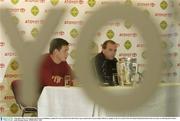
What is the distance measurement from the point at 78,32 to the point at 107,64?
33 centimetres

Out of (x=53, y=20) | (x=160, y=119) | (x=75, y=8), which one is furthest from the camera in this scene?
(x=75, y=8)

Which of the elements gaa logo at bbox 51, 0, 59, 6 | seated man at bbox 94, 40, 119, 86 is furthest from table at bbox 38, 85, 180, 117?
gaa logo at bbox 51, 0, 59, 6

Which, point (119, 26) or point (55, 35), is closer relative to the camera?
point (55, 35)

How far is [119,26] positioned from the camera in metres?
2.23

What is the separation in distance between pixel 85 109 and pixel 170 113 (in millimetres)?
474

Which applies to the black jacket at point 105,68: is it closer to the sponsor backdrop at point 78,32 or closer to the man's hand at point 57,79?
the sponsor backdrop at point 78,32

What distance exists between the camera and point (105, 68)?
2275mm

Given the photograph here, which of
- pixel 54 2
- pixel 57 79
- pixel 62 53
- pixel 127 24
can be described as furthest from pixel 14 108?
pixel 127 24

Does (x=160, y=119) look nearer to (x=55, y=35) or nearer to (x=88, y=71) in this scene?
(x=88, y=71)

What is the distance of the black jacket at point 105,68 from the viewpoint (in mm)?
2150

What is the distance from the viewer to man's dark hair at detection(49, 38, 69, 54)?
6.91 ft

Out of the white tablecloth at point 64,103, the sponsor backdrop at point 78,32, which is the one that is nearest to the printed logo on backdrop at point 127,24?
the sponsor backdrop at point 78,32

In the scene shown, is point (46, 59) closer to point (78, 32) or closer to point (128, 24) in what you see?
point (78, 32)

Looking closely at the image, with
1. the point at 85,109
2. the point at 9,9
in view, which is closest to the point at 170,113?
the point at 85,109
